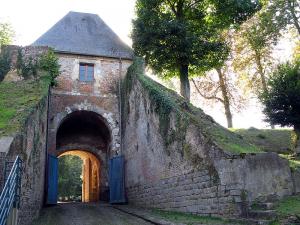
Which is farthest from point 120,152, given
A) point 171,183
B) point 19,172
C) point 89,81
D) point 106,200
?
point 19,172

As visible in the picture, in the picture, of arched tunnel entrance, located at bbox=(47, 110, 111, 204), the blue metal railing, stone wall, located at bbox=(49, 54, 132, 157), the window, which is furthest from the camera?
arched tunnel entrance, located at bbox=(47, 110, 111, 204)

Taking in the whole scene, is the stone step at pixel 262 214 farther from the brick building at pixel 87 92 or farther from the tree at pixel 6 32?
the tree at pixel 6 32

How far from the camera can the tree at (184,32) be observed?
18.1 meters

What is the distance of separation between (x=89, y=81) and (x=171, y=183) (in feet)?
28.2

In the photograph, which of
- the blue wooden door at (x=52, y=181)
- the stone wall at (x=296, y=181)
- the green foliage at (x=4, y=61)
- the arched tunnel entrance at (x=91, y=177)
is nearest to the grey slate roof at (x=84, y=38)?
the green foliage at (x=4, y=61)

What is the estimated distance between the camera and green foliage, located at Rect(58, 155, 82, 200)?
31.0 metres

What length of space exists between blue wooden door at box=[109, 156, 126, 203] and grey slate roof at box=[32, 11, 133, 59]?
5569 mm

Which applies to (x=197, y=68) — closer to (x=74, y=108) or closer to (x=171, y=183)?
(x=74, y=108)

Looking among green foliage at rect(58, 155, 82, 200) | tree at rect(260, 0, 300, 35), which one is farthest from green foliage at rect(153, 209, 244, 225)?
green foliage at rect(58, 155, 82, 200)

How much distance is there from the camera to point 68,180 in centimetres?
3119

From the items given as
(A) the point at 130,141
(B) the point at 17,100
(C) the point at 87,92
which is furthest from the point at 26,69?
(A) the point at 130,141

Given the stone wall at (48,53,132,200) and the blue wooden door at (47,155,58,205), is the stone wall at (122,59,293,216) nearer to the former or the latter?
the stone wall at (48,53,132,200)

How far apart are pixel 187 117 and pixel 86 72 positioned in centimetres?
924

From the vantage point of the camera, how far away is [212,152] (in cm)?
865
